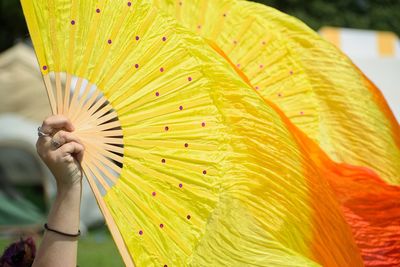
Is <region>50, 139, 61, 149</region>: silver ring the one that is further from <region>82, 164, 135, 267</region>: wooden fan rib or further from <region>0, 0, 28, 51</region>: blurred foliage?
<region>0, 0, 28, 51</region>: blurred foliage

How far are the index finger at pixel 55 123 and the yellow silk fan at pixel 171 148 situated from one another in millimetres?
39

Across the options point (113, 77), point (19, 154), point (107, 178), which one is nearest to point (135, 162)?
point (107, 178)

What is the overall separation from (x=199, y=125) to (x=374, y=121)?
94 centimetres

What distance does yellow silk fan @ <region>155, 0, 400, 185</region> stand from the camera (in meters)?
2.77

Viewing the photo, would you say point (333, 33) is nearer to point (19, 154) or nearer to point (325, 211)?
point (325, 211)

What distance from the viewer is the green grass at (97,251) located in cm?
758

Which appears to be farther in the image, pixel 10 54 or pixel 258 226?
pixel 10 54

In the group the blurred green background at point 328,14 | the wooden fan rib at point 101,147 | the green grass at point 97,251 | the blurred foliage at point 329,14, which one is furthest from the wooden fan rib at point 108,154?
the blurred foliage at point 329,14

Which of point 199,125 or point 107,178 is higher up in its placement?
point 199,125

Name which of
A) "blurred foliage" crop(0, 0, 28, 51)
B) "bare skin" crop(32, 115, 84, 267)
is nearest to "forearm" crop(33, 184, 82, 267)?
"bare skin" crop(32, 115, 84, 267)

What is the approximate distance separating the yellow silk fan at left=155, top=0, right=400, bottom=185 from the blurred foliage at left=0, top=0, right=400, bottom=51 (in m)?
14.3

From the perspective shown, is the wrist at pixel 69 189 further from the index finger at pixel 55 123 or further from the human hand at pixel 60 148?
the index finger at pixel 55 123

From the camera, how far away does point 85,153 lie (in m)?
1.99

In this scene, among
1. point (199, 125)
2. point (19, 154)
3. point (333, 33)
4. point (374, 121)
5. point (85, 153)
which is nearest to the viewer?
point (85, 153)
